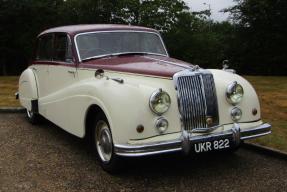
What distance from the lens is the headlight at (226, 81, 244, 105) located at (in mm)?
5891

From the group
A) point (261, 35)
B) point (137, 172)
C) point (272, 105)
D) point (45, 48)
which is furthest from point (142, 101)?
point (261, 35)

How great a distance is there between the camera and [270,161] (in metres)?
6.35

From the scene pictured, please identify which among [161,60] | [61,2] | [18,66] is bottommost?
[18,66]

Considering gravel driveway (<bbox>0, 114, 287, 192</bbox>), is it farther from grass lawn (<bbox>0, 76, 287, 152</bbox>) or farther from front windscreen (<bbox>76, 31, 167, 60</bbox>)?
front windscreen (<bbox>76, 31, 167, 60</bbox>)

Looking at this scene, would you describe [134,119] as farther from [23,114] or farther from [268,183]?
[23,114]

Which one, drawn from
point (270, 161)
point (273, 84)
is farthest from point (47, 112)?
point (273, 84)

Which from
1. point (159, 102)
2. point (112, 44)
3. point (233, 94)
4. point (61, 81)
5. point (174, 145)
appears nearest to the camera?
point (174, 145)

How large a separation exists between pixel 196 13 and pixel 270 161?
22451 millimetres

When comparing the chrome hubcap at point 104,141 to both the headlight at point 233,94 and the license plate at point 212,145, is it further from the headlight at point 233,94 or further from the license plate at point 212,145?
the headlight at point 233,94

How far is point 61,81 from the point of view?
7.53 metres

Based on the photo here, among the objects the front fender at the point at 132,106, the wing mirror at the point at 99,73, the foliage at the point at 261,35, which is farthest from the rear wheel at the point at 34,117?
the foliage at the point at 261,35

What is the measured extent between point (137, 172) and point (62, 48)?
110 inches

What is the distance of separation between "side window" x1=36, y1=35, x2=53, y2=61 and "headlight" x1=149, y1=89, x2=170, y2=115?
344 centimetres

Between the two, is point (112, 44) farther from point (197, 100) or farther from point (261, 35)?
point (261, 35)
